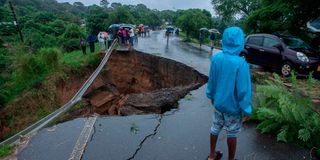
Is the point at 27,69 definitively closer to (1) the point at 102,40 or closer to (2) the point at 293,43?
(1) the point at 102,40

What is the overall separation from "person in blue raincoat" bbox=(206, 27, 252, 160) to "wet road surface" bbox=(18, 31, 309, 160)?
1211 mm

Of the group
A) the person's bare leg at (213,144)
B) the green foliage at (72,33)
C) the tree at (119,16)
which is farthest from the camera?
the tree at (119,16)

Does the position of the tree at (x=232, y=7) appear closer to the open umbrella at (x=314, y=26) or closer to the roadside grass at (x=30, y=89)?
the open umbrella at (x=314, y=26)

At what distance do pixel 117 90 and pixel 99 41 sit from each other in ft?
13.9

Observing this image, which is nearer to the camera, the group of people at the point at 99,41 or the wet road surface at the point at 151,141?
the wet road surface at the point at 151,141

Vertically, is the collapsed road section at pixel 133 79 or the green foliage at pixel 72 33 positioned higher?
the green foliage at pixel 72 33

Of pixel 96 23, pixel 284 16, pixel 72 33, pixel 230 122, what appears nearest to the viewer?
pixel 230 122

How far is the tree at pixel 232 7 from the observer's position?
3472cm

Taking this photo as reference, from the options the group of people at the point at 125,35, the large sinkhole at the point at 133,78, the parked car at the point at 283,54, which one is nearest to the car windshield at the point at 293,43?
the parked car at the point at 283,54

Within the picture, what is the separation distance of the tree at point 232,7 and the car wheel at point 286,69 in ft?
85.5

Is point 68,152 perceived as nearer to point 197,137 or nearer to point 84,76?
point 197,137

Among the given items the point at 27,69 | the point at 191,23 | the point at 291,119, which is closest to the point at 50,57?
the point at 27,69

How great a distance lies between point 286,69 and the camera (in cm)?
1034

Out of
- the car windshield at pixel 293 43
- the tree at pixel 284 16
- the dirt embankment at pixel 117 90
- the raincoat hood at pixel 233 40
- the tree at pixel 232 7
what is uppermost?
the tree at pixel 232 7
